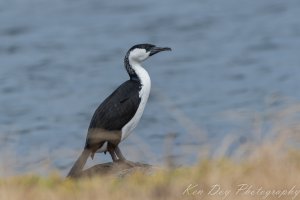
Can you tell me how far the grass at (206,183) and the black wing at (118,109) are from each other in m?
2.06

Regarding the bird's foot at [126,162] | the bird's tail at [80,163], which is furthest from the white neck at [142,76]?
the bird's tail at [80,163]

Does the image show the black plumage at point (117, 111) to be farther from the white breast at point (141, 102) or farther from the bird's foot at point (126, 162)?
the bird's foot at point (126, 162)

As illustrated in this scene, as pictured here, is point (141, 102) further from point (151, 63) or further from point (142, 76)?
point (151, 63)

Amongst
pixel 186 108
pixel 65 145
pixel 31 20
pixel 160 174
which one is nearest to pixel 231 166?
pixel 160 174

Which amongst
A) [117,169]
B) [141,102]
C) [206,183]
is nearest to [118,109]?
[141,102]

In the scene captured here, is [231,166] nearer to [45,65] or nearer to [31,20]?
[45,65]

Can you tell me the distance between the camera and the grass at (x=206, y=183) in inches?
356

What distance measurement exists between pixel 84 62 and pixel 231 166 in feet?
49.5

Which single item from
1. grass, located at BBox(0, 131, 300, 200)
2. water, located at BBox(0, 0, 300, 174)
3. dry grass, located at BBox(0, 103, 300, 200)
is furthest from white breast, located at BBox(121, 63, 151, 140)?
grass, located at BBox(0, 131, 300, 200)

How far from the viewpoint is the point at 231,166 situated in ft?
33.2

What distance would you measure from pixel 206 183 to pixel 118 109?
3.33m

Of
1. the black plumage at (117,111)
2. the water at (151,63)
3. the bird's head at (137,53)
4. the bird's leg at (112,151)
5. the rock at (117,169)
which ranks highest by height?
the bird's head at (137,53)

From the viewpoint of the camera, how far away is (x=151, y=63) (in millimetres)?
25000

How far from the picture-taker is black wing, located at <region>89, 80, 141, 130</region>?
12.4m
